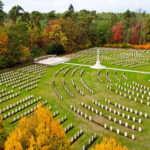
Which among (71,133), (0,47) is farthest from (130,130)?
(0,47)

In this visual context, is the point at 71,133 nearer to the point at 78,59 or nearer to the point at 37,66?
the point at 37,66

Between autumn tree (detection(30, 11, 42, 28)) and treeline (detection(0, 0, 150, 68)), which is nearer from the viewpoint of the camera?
treeline (detection(0, 0, 150, 68))

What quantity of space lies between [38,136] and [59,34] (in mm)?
52273

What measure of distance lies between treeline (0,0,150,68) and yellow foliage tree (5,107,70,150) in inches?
1320

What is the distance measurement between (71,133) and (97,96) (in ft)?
35.5

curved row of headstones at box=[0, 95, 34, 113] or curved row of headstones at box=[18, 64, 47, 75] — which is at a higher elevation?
curved row of headstones at box=[18, 64, 47, 75]

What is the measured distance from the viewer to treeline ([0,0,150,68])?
47688 mm

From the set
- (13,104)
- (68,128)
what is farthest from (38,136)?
(13,104)

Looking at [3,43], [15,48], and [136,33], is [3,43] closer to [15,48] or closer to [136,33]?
[15,48]

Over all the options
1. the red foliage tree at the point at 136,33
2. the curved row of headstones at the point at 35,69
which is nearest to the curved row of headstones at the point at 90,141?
the curved row of headstones at the point at 35,69

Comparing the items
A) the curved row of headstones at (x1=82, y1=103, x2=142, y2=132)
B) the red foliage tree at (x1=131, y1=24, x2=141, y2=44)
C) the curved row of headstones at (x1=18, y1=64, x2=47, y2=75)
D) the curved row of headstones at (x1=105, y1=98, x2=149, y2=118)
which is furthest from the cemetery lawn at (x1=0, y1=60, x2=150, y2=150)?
the red foliage tree at (x1=131, y1=24, x2=141, y2=44)

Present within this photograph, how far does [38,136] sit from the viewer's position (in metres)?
12.4

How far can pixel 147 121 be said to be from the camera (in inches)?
918

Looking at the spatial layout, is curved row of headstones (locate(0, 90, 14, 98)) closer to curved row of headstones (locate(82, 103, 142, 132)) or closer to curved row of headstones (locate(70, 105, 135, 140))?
curved row of headstones (locate(70, 105, 135, 140))
